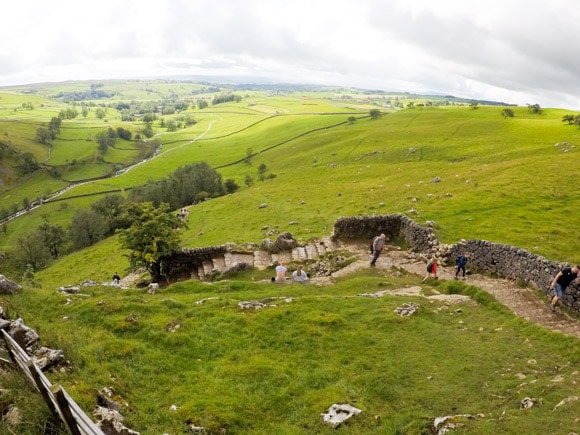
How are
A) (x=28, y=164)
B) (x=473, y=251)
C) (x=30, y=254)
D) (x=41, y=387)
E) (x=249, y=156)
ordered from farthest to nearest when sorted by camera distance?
(x=28, y=164)
(x=249, y=156)
(x=30, y=254)
(x=473, y=251)
(x=41, y=387)

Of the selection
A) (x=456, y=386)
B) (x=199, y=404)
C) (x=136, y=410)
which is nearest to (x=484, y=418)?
(x=456, y=386)

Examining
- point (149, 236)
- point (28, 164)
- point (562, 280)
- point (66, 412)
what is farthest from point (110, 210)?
point (28, 164)

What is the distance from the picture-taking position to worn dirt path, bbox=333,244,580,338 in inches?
785

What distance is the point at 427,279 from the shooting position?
28.0 metres

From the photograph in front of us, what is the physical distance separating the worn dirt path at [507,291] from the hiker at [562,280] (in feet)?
2.04

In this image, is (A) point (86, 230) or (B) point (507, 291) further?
(A) point (86, 230)

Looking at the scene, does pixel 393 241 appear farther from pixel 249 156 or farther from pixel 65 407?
pixel 249 156

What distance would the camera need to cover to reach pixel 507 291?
79.9ft

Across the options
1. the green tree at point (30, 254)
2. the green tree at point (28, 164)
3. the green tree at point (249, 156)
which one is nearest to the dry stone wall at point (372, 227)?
the green tree at point (30, 254)

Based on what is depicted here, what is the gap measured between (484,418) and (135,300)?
53.4 ft

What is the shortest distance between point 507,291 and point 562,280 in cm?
405

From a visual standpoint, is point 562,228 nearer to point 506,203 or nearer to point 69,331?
point 506,203

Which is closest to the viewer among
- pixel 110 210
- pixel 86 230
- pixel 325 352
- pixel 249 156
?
pixel 325 352

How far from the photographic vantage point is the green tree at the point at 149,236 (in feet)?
121
